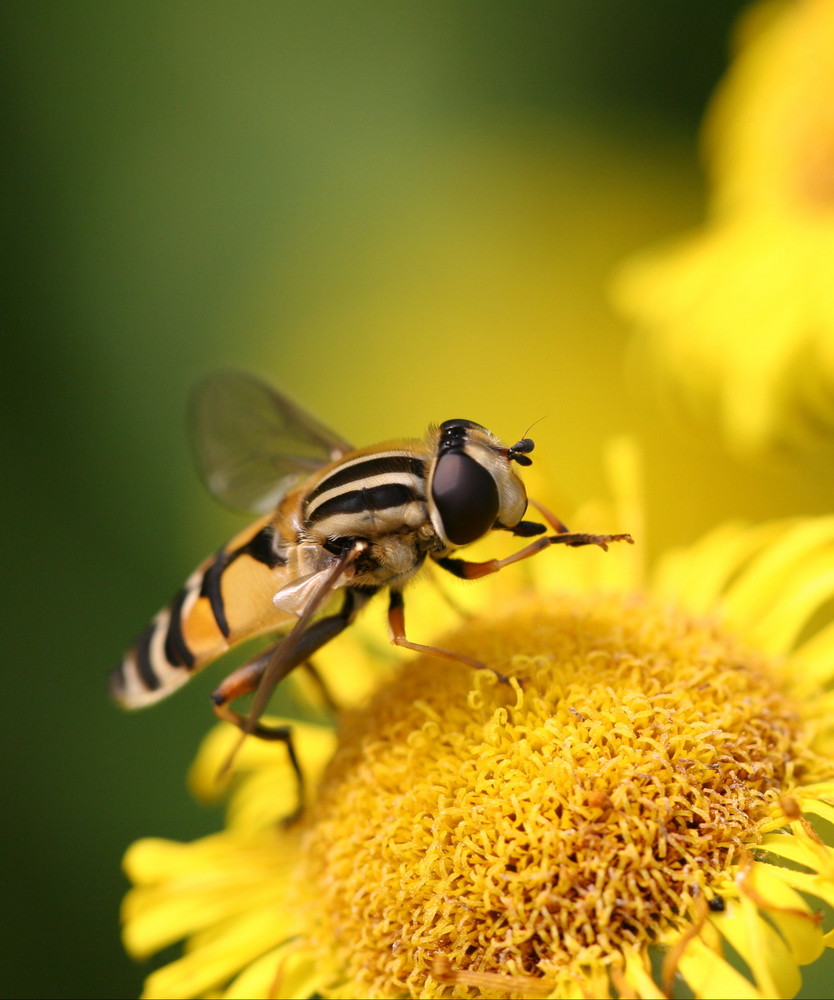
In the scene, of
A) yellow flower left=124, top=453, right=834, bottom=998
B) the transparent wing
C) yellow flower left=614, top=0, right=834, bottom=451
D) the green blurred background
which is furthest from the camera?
the green blurred background

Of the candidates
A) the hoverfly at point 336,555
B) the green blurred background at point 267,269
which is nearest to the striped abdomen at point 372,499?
the hoverfly at point 336,555

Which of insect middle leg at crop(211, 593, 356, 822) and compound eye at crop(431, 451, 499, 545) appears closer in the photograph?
compound eye at crop(431, 451, 499, 545)

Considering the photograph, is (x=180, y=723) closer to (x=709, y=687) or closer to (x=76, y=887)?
(x=76, y=887)

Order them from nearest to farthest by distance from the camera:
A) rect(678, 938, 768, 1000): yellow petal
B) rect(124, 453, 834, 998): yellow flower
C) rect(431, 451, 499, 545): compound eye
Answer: rect(678, 938, 768, 1000): yellow petal → rect(124, 453, 834, 998): yellow flower → rect(431, 451, 499, 545): compound eye

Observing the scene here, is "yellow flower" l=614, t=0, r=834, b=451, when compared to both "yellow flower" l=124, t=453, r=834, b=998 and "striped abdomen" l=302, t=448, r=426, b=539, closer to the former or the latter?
"yellow flower" l=124, t=453, r=834, b=998

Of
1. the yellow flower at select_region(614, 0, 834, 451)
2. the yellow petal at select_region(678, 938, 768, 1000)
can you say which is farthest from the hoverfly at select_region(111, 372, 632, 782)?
the yellow flower at select_region(614, 0, 834, 451)

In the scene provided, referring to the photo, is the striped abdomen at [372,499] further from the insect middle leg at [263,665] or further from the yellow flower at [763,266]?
the yellow flower at [763,266]

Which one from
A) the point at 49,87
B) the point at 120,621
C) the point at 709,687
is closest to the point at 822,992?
the point at 709,687
